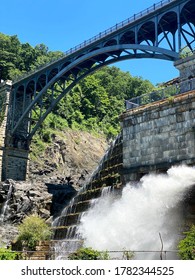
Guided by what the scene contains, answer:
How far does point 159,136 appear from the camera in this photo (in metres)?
20.4

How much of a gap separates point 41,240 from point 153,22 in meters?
21.1

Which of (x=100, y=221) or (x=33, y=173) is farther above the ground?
(x=33, y=173)

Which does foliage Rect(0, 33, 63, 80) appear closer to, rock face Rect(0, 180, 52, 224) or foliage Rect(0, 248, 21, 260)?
rock face Rect(0, 180, 52, 224)

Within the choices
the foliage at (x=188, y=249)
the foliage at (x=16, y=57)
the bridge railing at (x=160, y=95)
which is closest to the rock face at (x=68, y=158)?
the foliage at (x=16, y=57)

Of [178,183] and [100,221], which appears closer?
[178,183]

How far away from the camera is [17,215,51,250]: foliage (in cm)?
2294

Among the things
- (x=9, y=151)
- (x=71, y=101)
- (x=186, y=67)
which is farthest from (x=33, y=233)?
(x=71, y=101)

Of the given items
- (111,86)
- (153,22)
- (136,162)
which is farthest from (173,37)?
(111,86)

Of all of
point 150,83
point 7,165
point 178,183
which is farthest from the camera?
point 150,83

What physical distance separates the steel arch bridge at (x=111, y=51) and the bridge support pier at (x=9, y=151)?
39 cm
